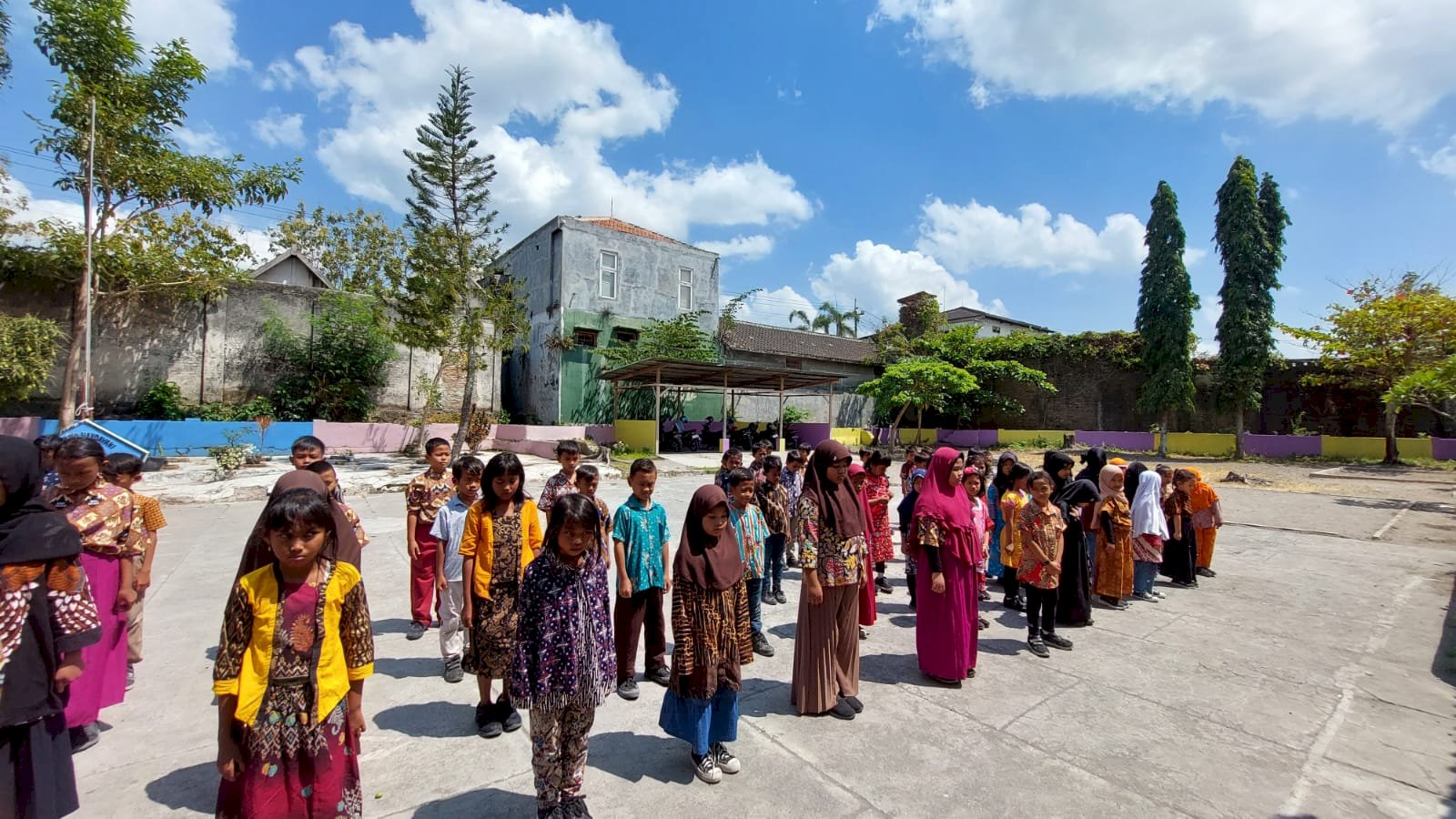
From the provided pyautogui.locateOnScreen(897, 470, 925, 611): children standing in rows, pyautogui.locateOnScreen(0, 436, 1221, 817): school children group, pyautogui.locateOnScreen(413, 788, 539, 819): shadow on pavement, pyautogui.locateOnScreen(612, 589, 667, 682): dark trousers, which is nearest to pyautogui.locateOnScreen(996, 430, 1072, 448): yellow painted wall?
pyautogui.locateOnScreen(897, 470, 925, 611): children standing in rows

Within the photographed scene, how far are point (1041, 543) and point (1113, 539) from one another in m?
1.73

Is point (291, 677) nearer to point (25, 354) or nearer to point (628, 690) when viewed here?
point (628, 690)

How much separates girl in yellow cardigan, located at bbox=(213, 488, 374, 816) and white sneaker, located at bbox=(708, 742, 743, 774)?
1.45m

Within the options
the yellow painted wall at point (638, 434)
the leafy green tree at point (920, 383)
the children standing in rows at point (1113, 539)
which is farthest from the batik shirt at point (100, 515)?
the leafy green tree at point (920, 383)

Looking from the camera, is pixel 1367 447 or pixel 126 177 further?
pixel 1367 447

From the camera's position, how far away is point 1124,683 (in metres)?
3.96

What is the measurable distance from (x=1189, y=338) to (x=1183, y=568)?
23.9 metres

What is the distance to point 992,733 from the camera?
3.30m

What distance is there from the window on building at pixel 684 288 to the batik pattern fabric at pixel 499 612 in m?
22.5

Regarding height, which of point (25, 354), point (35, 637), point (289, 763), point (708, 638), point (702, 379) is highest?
point (702, 379)

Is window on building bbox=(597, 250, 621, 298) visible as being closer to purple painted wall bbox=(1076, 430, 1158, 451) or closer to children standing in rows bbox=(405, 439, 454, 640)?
children standing in rows bbox=(405, 439, 454, 640)

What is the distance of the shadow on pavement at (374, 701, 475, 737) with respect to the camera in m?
3.20

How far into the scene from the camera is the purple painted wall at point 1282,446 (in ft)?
75.8

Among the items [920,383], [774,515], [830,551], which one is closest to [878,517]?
[774,515]
